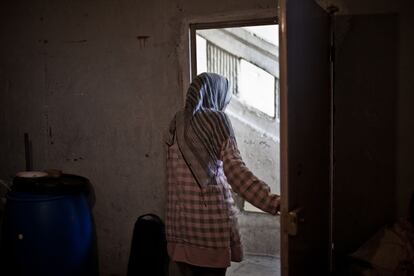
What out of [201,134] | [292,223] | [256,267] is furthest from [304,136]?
[256,267]

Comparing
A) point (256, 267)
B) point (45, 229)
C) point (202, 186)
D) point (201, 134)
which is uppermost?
point (201, 134)

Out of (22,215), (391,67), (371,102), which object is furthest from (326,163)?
(22,215)

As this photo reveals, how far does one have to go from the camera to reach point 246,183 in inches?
68.9

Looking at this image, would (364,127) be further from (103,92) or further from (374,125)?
(103,92)

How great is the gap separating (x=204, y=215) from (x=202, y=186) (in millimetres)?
132

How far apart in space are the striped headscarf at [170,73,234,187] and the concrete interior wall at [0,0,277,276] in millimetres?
494

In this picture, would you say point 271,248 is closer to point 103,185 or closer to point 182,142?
point 103,185

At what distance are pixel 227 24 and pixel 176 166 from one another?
0.87 m

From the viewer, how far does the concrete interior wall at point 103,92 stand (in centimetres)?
243

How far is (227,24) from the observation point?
2.29 m

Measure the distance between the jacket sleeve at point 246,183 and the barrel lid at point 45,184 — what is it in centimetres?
102

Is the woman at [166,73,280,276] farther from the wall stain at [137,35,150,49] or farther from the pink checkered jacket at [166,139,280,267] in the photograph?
the wall stain at [137,35,150,49]

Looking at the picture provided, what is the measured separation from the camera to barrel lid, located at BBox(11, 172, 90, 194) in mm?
2348

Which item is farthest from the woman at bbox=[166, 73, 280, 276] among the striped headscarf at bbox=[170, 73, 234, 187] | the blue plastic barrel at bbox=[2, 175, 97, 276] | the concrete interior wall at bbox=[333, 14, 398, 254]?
the blue plastic barrel at bbox=[2, 175, 97, 276]
